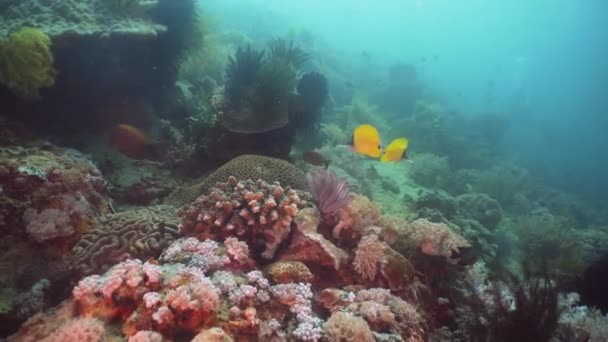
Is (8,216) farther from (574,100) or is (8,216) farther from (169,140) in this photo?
(574,100)

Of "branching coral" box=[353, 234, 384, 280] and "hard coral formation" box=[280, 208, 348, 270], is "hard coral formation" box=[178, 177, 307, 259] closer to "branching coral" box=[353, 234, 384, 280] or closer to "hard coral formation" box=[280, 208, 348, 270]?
"hard coral formation" box=[280, 208, 348, 270]

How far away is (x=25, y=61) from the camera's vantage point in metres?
6.07

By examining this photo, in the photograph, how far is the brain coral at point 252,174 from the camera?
217 inches

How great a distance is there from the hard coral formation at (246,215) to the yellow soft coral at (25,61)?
4294 mm

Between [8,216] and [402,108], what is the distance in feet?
74.4

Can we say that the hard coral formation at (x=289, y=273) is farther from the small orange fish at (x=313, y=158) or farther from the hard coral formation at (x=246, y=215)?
the small orange fish at (x=313, y=158)

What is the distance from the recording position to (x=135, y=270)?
2.88 metres

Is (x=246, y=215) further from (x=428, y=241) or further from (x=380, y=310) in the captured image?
(x=428, y=241)

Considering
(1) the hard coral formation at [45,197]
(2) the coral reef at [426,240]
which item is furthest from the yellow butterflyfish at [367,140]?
(1) the hard coral formation at [45,197]

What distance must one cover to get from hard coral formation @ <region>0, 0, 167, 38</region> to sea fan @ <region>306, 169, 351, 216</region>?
206 inches

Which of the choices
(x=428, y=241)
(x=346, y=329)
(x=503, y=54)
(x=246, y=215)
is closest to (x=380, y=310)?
(x=346, y=329)

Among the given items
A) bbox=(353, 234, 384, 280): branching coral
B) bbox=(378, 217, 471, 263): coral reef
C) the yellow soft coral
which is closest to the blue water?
the yellow soft coral

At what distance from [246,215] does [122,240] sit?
1.57 meters

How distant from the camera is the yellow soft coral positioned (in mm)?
6086
